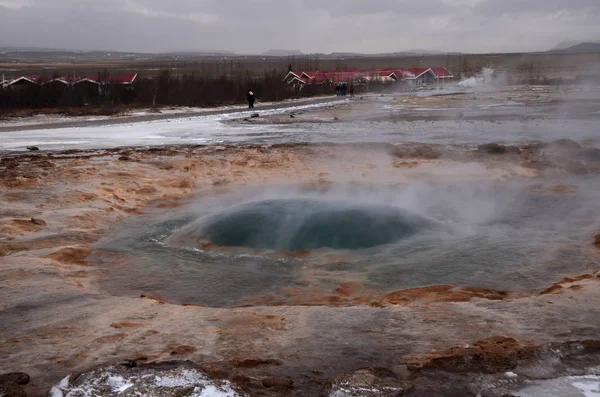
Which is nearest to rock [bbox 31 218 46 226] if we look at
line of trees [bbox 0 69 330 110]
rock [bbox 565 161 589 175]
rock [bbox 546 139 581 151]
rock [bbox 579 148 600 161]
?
rock [bbox 565 161 589 175]

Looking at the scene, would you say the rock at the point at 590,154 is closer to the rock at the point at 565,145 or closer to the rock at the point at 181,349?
the rock at the point at 565,145

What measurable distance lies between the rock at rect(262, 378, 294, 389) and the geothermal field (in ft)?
0.06

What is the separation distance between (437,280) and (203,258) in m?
2.62

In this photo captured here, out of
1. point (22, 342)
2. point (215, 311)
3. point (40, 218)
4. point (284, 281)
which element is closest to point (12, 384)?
point (22, 342)

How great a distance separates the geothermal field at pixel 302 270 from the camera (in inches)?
154

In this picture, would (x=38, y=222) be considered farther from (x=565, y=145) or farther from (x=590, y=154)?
(x=565, y=145)

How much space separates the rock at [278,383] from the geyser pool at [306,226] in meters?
3.44

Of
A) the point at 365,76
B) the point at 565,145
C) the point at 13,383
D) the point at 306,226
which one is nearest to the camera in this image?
the point at 13,383

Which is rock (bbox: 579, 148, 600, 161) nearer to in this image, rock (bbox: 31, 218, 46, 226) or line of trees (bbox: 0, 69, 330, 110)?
rock (bbox: 31, 218, 46, 226)

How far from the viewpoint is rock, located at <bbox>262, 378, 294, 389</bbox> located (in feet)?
12.2

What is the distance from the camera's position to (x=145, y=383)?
3.71m

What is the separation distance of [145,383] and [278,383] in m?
0.80

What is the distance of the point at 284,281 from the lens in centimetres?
625

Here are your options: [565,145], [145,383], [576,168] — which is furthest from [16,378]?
[565,145]
